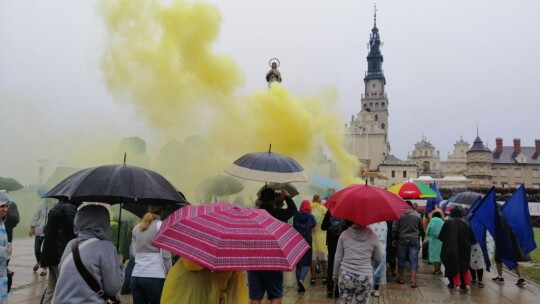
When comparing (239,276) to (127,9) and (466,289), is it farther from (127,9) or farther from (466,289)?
(127,9)

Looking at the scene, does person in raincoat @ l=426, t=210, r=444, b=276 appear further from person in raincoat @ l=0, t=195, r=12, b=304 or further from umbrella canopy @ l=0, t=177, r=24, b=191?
umbrella canopy @ l=0, t=177, r=24, b=191

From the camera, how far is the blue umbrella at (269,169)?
23.3 feet

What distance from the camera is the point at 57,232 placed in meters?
6.24

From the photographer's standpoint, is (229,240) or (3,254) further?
(3,254)

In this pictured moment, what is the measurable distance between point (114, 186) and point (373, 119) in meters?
100

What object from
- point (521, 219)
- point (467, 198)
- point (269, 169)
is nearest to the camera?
point (269, 169)

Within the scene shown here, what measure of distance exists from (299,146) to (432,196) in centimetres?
537

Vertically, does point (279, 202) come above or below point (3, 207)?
above

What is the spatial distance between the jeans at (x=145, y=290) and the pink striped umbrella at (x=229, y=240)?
1.44m

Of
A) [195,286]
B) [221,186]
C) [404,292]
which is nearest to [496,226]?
[404,292]

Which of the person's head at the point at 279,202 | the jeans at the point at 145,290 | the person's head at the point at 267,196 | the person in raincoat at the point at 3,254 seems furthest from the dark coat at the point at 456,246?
the person in raincoat at the point at 3,254

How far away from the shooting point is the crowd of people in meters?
3.32

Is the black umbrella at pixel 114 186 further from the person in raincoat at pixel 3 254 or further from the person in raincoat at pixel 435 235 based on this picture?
the person in raincoat at pixel 435 235

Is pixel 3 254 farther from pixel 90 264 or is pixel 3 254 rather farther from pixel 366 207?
pixel 366 207
